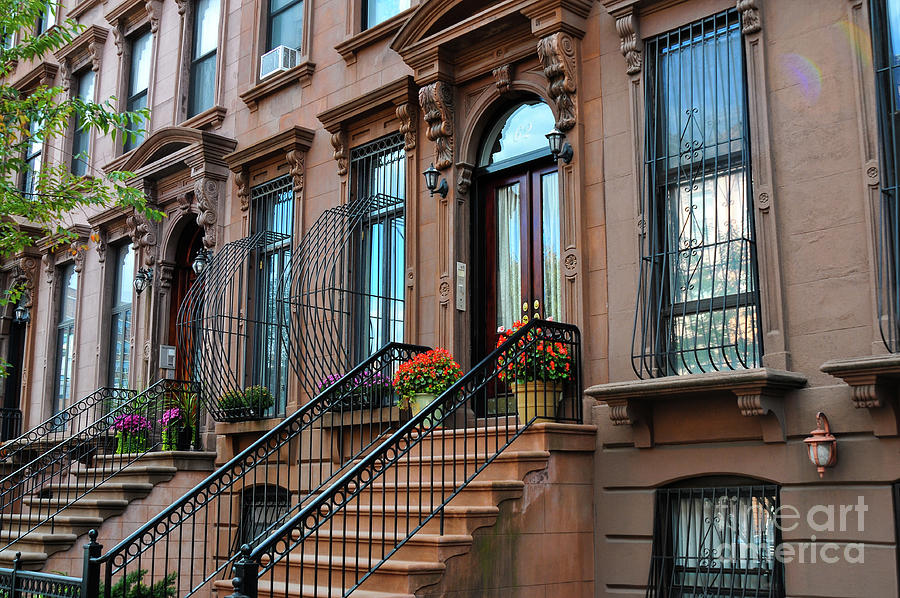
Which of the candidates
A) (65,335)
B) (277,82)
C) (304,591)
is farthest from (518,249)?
(65,335)

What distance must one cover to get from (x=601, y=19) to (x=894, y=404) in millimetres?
4680

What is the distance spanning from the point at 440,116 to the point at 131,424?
645 centimetres

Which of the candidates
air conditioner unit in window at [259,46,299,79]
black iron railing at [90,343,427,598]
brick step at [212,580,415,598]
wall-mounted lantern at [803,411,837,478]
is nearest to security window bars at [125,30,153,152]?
air conditioner unit in window at [259,46,299,79]

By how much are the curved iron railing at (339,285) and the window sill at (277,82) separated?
7.10 feet

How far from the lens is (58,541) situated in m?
12.2

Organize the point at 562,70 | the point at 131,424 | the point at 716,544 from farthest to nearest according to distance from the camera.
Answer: the point at 131,424
the point at 562,70
the point at 716,544

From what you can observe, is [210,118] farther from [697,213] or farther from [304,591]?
[304,591]

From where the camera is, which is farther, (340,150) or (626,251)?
(340,150)

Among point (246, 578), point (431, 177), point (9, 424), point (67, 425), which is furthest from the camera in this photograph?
point (9, 424)

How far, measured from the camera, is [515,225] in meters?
10.9

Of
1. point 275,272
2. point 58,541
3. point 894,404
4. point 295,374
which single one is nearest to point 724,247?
point 894,404

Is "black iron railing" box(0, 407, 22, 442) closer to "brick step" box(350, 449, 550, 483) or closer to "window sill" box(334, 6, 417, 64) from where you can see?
"window sill" box(334, 6, 417, 64)

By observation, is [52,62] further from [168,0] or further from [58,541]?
[58,541]

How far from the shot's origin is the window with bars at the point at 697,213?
8.58 metres
